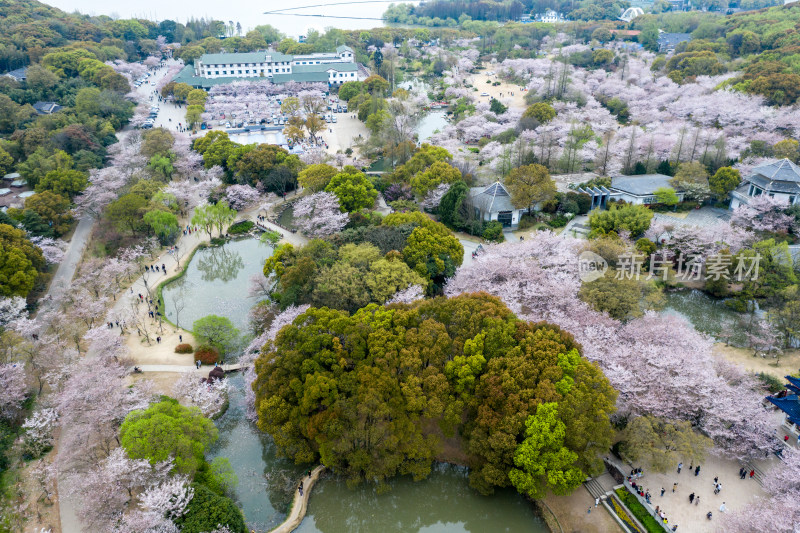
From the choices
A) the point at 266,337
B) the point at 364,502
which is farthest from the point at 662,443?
the point at 266,337

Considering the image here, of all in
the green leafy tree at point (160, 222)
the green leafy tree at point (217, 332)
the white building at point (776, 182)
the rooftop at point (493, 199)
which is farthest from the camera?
the rooftop at point (493, 199)

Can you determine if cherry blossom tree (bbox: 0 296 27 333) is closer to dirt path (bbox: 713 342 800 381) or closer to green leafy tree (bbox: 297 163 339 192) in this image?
green leafy tree (bbox: 297 163 339 192)

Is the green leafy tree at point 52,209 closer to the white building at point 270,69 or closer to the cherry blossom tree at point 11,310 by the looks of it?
the cherry blossom tree at point 11,310

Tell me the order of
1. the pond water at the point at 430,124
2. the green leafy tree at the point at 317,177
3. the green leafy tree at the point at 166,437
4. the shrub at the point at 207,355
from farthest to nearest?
the pond water at the point at 430,124 < the green leafy tree at the point at 317,177 < the shrub at the point at 207,355 < the green leafy tree at the point at 166,437

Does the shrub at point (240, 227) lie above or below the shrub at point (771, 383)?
above

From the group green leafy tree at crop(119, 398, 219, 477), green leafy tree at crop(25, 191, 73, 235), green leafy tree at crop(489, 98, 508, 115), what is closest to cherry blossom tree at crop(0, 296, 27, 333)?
green leafy tree at crop(25, 191, 73, 235)

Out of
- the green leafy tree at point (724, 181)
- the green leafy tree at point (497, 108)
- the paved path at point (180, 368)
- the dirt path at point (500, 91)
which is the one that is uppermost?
the dirt path at point (500, 91)

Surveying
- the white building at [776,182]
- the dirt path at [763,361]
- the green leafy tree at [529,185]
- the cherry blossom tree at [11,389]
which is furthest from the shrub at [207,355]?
the white building at [776,182]

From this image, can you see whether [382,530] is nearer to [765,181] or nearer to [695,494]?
[695,494]
